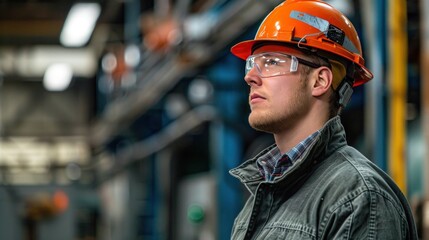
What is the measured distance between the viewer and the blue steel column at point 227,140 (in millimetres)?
9844

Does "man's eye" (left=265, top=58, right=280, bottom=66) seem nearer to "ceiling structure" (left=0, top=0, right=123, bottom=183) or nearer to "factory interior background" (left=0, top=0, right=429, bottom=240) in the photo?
"factory interior background" (left=0, top=0, right=429, bottom=240)

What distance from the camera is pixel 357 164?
9.01 ft

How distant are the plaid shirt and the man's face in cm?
8

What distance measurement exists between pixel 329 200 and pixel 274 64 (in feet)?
1.72

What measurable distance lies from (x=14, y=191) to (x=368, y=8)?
3.58 meters

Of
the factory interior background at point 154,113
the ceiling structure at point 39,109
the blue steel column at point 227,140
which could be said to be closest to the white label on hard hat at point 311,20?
the factory interior background at point 154,113

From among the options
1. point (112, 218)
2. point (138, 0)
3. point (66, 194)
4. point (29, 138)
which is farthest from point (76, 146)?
point (66, 194)

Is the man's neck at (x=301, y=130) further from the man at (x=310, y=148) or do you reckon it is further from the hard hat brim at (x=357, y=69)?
the hard hat brim at (x=357, y=69)

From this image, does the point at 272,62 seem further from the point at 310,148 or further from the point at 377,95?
the point at 377,95

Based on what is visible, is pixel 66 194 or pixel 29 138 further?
pixel 29 138

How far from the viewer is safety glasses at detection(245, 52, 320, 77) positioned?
2.93m

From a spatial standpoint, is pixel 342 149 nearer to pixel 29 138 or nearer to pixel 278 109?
pixel 278 109

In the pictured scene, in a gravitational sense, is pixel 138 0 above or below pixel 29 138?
above

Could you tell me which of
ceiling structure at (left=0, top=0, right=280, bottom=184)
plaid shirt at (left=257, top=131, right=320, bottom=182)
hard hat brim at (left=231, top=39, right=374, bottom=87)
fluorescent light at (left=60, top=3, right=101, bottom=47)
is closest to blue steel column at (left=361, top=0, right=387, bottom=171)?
hard hat brim at (left=231, top=39, right=374, bottom=87)
